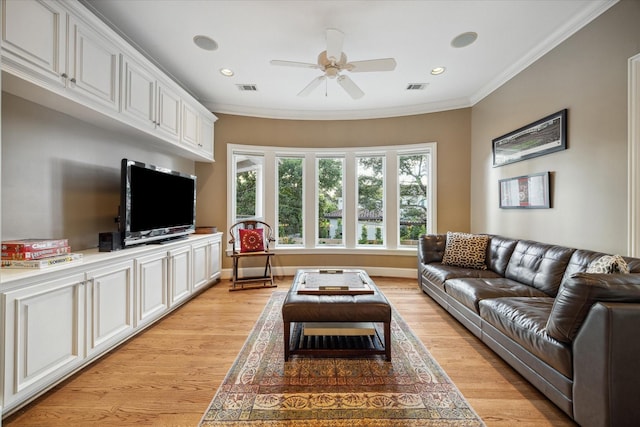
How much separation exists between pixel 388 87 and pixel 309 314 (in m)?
3.31

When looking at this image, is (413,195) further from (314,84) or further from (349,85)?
(314,84)

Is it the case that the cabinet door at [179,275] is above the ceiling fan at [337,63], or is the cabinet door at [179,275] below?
below

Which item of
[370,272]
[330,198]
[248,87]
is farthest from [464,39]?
[370,272]

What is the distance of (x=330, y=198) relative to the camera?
486 cm

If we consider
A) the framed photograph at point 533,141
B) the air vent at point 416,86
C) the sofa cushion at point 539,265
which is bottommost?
the sofa cushion at point 539,265

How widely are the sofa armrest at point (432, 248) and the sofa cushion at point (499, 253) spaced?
55cm

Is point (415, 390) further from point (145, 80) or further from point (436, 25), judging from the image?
point (145, 80)

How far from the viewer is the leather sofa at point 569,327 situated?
4.14 ft

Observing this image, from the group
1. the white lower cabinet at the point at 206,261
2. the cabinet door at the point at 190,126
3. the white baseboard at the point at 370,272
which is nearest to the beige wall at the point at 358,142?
the white baseboard at the point at 370,272

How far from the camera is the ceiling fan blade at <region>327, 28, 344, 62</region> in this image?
7.45 ft

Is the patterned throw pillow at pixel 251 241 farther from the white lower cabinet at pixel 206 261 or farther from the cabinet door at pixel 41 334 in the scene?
the cabinet door at pixel 41 334

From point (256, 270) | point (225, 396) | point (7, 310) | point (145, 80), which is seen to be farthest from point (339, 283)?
point (145, 80)

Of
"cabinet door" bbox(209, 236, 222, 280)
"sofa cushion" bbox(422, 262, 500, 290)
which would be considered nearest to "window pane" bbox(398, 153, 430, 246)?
"sofa cushion" bbox(422, 262, 500, 290)

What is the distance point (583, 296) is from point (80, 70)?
357 centimetres
